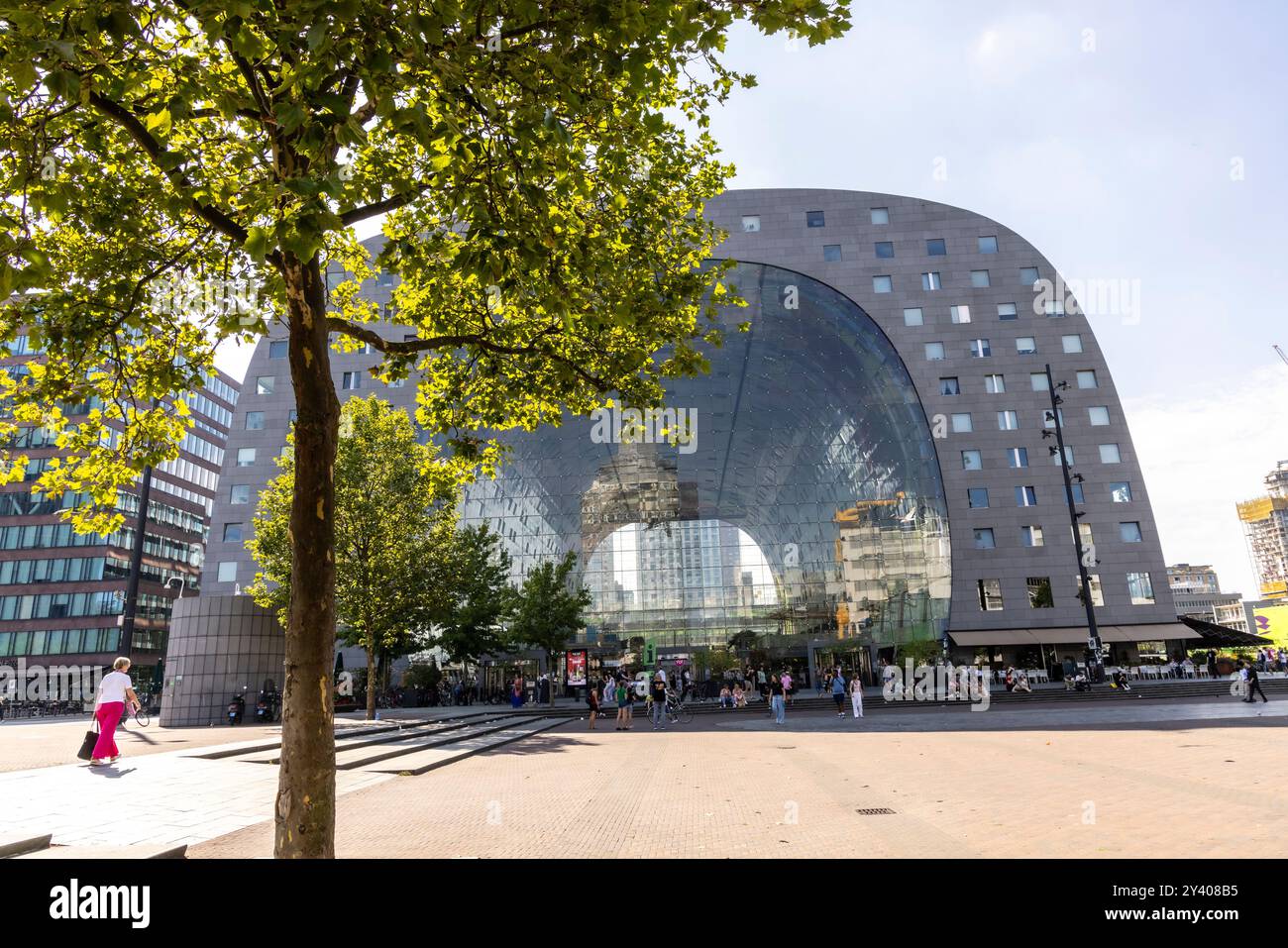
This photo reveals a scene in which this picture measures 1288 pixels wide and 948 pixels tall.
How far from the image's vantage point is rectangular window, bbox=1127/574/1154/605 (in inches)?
1721

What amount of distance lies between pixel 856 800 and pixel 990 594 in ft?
130

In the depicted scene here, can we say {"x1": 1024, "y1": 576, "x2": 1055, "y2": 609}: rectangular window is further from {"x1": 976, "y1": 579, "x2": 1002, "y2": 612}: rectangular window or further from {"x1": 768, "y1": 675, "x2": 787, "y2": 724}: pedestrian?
{"x1": 768, "y1": 675, "x2": 787, "y2": 724}: pedestrian

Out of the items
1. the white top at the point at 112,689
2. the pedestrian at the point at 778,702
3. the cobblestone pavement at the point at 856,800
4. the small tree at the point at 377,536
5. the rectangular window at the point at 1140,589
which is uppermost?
the small tree at the point at 377,536

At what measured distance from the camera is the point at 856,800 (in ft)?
31.6

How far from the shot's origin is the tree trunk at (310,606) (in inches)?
204

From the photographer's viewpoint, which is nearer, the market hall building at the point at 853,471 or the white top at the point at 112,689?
the white top at the point at 112,689

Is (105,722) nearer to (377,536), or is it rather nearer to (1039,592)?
(377,536)

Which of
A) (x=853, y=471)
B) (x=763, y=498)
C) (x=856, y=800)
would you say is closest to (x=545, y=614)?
(x=763, y=498)

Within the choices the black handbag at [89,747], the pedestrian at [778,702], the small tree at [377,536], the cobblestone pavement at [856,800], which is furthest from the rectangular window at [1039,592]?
the black handbag at [89,747]

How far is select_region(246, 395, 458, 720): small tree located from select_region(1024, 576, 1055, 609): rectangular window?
3528 cm

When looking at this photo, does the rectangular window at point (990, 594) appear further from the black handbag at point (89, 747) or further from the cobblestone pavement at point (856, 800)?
the black handbag at point (89, 747)

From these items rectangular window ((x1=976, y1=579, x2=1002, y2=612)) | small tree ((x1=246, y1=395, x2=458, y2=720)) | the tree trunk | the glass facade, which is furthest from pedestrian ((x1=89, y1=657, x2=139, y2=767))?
rectangular window ((x1=976, y1=579, x2=1002, y2=612))

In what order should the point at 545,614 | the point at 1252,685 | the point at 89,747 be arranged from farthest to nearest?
1. the point at 545,614
2. the point at 1252,685
3. the point at 89,747

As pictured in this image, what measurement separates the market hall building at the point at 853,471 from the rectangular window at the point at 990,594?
0.40ft
